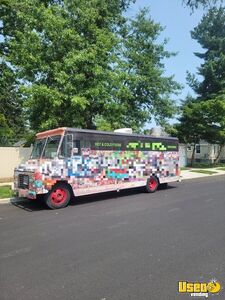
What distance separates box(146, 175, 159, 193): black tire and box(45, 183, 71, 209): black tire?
4.36m

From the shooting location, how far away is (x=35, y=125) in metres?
17.9

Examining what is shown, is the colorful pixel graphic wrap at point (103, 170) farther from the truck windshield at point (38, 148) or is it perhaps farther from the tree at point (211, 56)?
the tree at point (211, 56)

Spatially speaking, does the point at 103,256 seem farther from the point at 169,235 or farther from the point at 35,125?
the point at 35,125

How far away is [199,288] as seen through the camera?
4.31 m

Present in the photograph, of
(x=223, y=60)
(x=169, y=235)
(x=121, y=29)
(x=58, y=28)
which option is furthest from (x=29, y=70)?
(x=223, y=60)

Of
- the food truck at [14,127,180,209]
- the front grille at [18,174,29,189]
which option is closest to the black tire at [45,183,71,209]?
the food truck at [14,127,180,209]

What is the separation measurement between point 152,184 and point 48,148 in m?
5.46

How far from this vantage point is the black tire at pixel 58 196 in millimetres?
10711

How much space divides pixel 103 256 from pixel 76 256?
482 mm

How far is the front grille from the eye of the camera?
10.8 m

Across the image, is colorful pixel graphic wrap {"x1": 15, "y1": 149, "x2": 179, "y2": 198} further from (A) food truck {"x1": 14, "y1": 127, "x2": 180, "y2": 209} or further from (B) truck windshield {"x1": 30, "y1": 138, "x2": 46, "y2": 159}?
(B) truck windshield {"x1": 30, "y1": 138, "x2": 46, "y2": 159}

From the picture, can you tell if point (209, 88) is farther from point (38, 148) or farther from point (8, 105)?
point (38, 148)

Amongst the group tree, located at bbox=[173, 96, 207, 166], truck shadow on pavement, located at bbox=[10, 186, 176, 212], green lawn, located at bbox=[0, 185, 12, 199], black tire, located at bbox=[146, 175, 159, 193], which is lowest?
truck shadow on pavement, located at bbox=[10, 186, 176, 212]

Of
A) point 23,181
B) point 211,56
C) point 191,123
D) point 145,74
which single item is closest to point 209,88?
point 211,56
